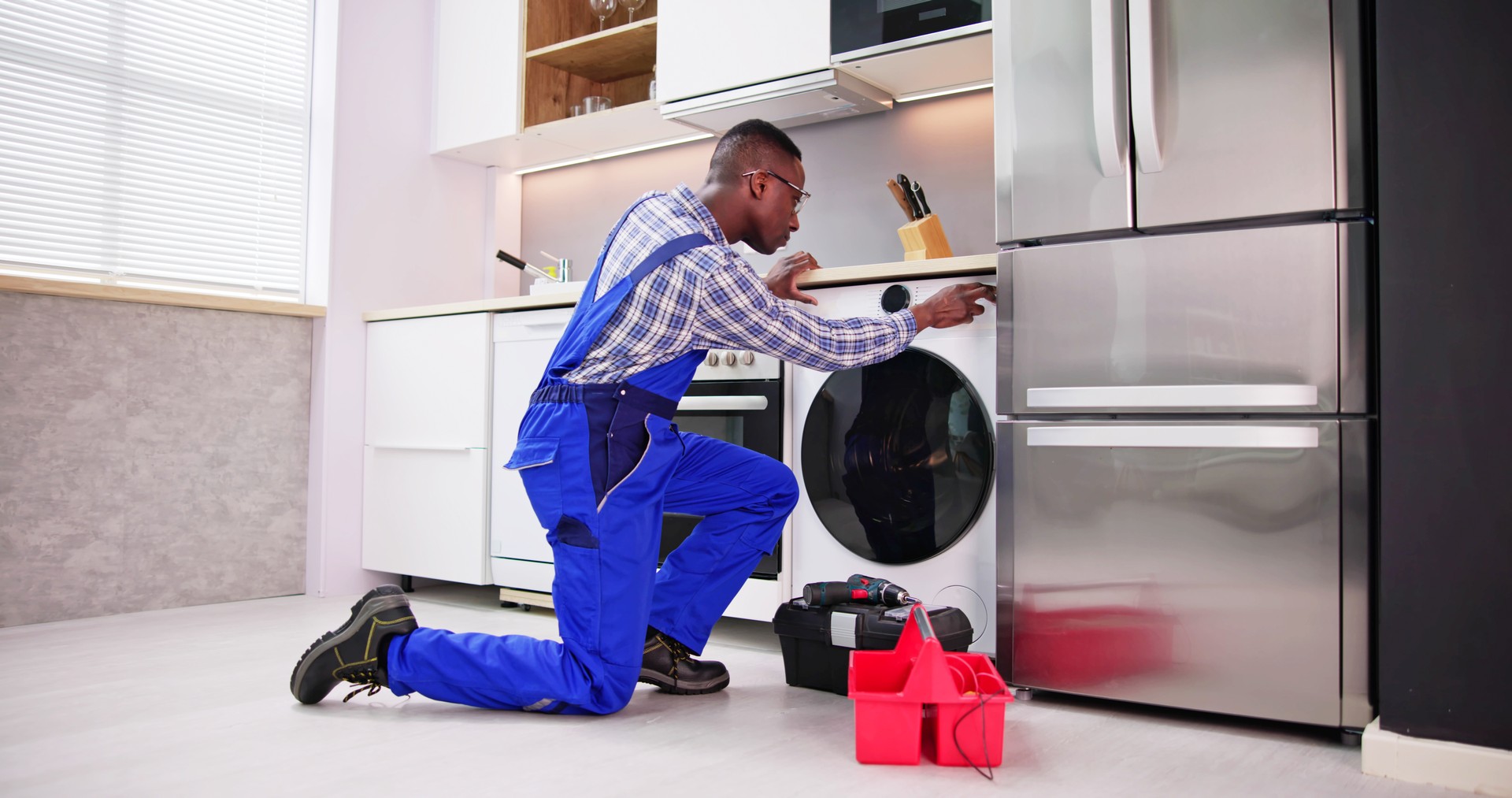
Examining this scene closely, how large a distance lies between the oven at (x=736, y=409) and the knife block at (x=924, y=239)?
47 cm

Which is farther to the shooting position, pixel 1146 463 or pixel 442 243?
pixel 442 243

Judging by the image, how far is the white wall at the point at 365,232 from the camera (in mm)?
3666

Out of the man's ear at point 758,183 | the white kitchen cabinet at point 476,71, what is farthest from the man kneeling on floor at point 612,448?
the white kitchen cabinet at point 476,71

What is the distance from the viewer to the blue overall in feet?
6.32

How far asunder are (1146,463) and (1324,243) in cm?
49

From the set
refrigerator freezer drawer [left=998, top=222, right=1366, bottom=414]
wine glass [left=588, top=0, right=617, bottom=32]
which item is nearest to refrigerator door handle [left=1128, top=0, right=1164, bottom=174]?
refrigerator freezer drawer [left=998, top=222, right=1366, bottom=414]

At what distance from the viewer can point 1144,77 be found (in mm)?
1957

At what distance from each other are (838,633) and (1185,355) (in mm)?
861

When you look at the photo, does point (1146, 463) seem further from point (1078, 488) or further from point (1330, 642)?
point (1330, 642)

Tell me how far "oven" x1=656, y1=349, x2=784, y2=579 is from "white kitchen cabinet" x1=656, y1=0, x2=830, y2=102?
0.84m

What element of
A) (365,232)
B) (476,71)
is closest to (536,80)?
(476,71)

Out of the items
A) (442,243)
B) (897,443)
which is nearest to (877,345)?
(897,443)

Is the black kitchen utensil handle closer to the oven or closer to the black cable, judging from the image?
the oven

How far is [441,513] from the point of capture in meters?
3.42
